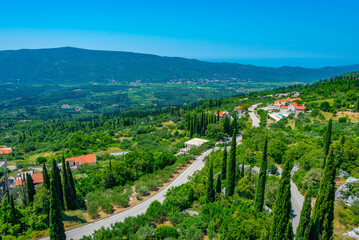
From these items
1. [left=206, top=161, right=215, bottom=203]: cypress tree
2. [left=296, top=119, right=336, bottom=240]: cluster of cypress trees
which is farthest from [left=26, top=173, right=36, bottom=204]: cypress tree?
[left=296, top=119, right=336, bottom=240]: cluster of cypress trees

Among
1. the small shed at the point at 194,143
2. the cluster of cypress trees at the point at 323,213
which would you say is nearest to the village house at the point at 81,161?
the small shed at the point at 194,143

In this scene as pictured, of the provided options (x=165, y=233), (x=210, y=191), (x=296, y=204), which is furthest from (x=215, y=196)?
(x=296, y=204)

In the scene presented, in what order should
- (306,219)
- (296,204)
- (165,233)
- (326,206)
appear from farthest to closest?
1. (296,204)
2. (165,233)
3. (326,206)
4. (306,219)

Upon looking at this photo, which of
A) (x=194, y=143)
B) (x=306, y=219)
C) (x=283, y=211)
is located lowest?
(x=194, y=143)

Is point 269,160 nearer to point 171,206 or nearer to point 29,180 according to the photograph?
point 171,206

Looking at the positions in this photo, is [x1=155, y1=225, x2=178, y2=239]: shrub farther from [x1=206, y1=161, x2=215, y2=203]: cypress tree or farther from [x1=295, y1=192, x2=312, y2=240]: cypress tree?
[x1=295, y1=192, x2=312, y2=240]: cypress tree

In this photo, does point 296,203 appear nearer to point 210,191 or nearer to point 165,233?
point 210,191
